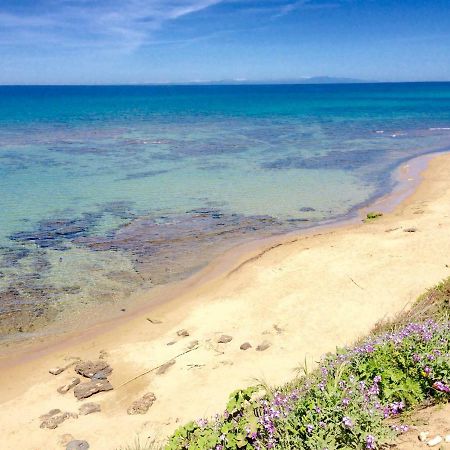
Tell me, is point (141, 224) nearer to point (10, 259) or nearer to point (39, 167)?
point (10, 259)

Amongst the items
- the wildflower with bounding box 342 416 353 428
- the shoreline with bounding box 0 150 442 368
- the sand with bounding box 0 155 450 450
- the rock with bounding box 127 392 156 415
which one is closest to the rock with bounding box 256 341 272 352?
the sand with bounding box 0 155 450 450

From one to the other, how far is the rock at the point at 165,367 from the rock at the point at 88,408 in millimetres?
1465

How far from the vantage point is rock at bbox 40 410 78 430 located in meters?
8.64

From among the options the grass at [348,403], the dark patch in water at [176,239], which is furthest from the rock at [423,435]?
the dark patch in water at [176,239]

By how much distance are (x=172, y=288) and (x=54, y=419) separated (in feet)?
20.1

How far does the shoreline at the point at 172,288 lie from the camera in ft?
37.9

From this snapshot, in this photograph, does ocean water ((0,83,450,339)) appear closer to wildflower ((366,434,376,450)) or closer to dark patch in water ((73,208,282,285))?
dark patch in water ((73,208,282,285))

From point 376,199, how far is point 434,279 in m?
11.9

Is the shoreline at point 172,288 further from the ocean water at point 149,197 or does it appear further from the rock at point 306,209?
the rock at point 306,209

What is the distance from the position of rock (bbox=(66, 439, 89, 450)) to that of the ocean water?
4.63m

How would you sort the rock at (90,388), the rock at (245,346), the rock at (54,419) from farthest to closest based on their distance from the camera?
1. the rock at (245,346)
2. the rock at (90,388)
3. the rock at (54,419)

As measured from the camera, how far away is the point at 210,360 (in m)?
10.2

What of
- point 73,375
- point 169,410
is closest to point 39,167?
point 73,375

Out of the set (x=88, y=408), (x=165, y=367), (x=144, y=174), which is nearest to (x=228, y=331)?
(x=165, y=367)
